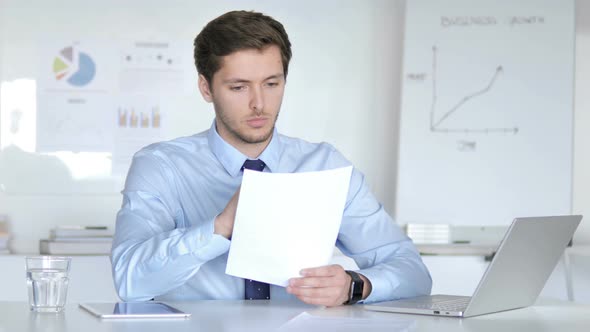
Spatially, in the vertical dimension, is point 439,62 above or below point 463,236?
above

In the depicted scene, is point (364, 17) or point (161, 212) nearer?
point (161, 212)

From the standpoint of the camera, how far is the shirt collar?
8.43ft

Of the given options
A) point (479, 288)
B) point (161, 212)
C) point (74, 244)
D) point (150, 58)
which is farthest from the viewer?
point (150, 58)

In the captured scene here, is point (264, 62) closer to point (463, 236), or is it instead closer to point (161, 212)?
point (161, 212)

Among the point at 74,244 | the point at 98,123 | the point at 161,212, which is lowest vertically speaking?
the point at 74,244

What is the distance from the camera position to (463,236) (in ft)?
14.8

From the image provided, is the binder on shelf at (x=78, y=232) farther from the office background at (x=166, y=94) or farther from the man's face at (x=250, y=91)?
the man's face at (x=250, y=91)

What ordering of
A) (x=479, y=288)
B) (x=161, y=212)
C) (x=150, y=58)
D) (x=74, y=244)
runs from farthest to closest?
(x=150, y=58) → (x=74, y=244) → (x=161, y=212) → (x=479, y=288)

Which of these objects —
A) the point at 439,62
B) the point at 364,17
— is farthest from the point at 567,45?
the point at 364,17

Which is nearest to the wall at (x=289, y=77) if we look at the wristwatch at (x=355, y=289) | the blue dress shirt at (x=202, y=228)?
the blue dress shirt at (x=202, y=228)

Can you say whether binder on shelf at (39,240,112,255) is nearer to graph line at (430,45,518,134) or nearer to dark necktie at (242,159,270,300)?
graph line at (430,45,518,134)

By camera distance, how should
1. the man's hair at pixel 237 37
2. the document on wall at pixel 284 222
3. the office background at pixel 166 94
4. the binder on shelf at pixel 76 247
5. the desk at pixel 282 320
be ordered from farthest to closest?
1. the office background at pixel 166 94
2. the binder on shelf at pixel 76 247
3. the man's hair at pixel 237 37
4. the document on wall at pixel 284 222
5. the desk at pixel 282 320

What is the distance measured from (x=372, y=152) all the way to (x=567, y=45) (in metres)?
1.06

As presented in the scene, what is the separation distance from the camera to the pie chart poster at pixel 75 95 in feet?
14.5
